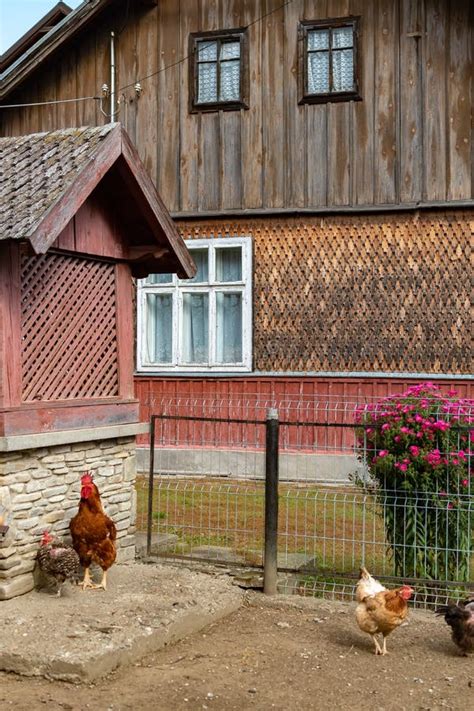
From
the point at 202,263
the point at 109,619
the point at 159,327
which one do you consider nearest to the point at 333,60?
the point at 202,263

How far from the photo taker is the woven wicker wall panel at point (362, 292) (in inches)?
538

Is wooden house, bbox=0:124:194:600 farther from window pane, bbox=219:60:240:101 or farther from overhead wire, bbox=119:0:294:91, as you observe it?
overhead wire, bbox=119:0:294:91

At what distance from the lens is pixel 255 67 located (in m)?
14.7

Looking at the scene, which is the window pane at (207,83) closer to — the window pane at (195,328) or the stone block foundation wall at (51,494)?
the window pane at (195,328)

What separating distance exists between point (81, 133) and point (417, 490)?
431 centimetres

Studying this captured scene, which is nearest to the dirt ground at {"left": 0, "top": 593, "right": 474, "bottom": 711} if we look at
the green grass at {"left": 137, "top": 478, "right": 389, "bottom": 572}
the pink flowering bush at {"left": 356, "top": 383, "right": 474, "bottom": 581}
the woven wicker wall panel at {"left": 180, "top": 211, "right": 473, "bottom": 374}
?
the pink flowering bush at {"left": 356, "top": 383, "right": 474, "bottom": 581}

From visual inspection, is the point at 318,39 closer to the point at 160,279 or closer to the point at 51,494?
the point at 160,279

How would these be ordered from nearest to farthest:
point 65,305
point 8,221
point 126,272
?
point 8,221 → point 65,305 → point 126,272

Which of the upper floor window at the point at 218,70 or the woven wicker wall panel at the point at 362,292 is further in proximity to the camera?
the upper floor window at the point at 218,70

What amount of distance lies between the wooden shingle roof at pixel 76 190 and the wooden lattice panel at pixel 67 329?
0.55 meters

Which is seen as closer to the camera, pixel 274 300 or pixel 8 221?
pixel 8 221

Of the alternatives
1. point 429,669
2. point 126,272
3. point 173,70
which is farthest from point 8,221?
point 173,70

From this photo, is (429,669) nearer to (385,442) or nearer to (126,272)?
(385,442)

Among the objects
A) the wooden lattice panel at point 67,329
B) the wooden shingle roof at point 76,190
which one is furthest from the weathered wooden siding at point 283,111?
the wooden lattice panel at point 67,329
